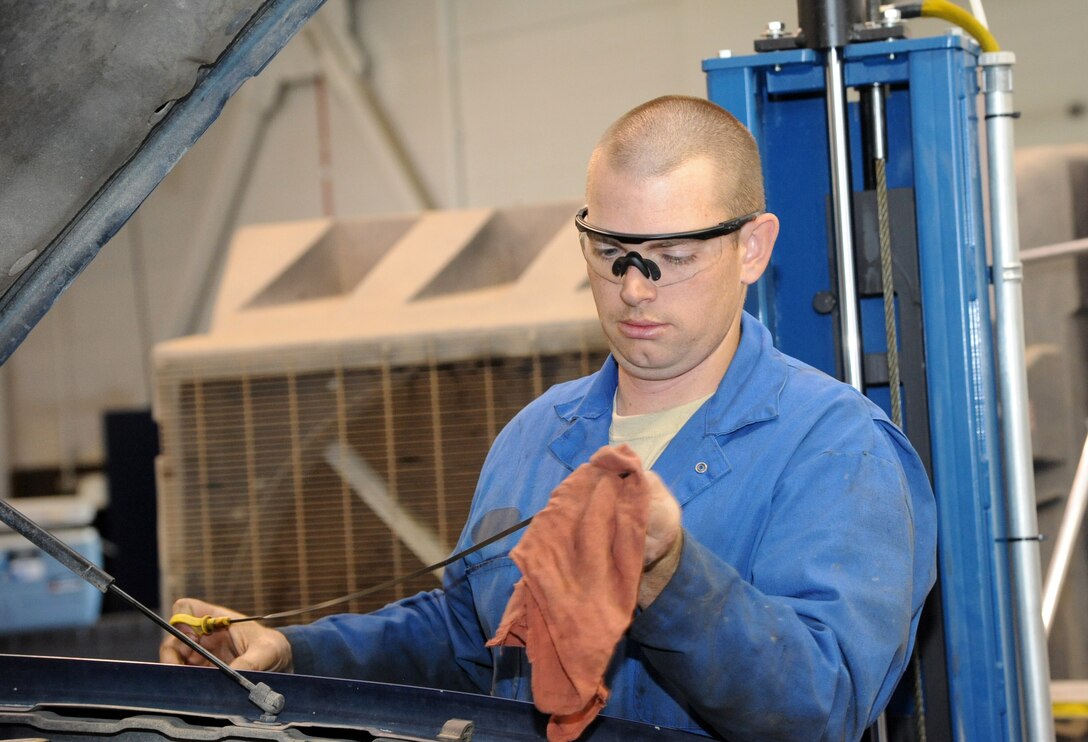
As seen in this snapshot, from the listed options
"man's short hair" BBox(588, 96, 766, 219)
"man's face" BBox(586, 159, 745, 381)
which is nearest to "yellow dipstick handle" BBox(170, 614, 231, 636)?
"man's face" BBox(586, 159, 745, 381)

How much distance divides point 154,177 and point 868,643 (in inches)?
32.1

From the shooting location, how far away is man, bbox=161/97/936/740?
1.10 m

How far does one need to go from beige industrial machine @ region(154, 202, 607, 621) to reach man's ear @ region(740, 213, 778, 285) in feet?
6.21

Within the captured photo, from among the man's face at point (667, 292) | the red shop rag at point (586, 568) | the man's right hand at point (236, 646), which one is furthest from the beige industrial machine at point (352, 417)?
the red shop rag at point (586, 568)

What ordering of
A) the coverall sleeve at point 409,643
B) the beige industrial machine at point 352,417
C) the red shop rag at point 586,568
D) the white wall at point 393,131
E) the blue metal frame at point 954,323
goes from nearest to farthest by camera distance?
the red shop rag at point 586,568 → the coverall sleeve at point 409,643 → the blue metal frame at point 954,323 → the beige industrial machine at point 352,417 → the white wall at point 393,131

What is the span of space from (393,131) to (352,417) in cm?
425

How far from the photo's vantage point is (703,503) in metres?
1.37

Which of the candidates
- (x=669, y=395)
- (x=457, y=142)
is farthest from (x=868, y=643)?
(x=457, y=142)

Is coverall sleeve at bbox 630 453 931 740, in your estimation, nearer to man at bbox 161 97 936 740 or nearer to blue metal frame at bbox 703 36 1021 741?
man at bbox 161 97 936 740

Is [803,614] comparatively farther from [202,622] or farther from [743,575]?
[202,622]

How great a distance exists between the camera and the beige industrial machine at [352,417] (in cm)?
340

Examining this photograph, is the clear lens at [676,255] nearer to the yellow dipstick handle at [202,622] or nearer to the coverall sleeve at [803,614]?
the coverall sleeve at [803,614]

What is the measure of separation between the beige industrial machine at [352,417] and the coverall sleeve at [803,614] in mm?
2108

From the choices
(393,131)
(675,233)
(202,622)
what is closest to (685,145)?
(675,233)
